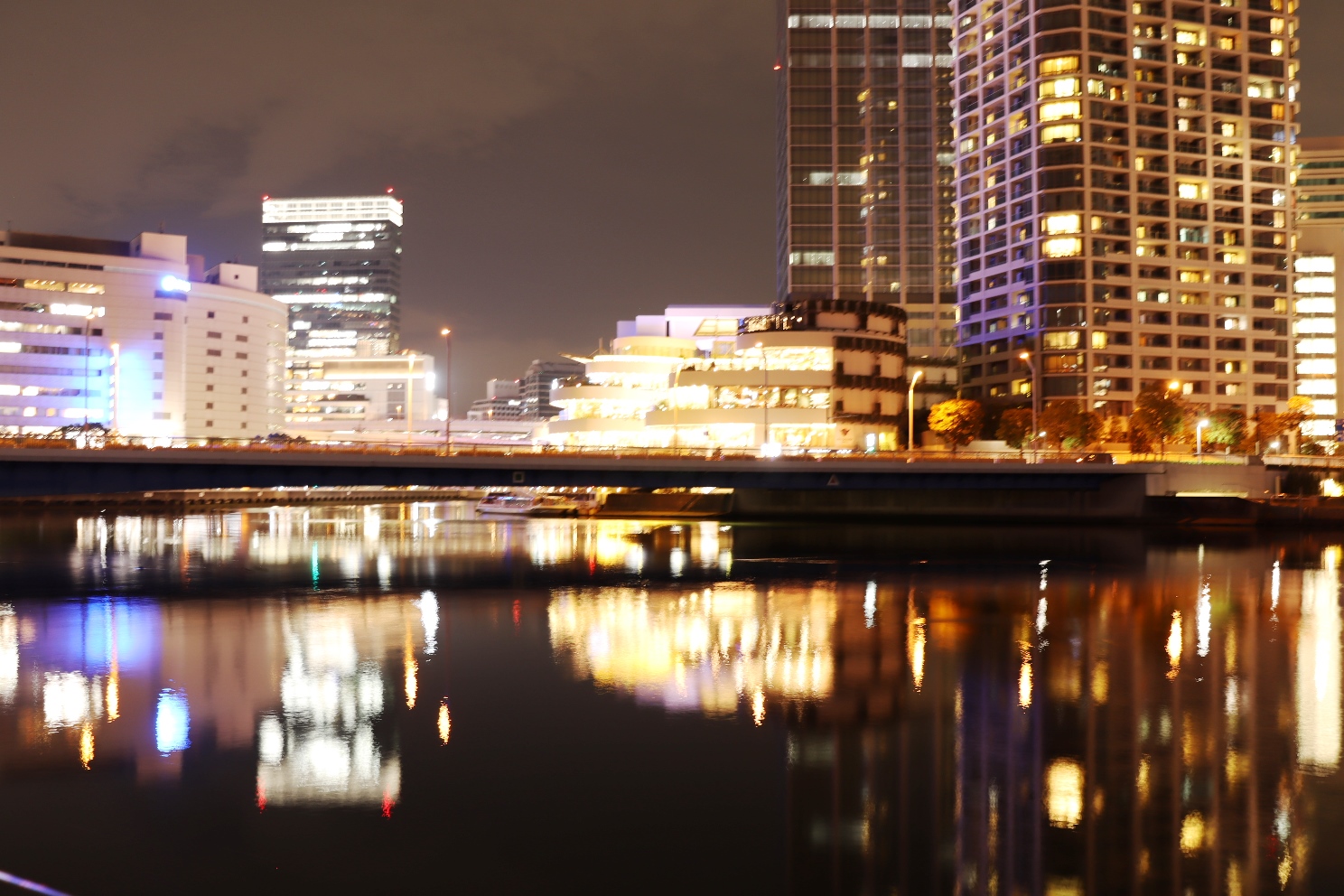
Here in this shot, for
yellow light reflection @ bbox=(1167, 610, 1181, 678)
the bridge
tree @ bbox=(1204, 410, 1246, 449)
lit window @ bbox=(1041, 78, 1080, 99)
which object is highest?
lit window @ bbox=(1041, 78, 1080, 99)

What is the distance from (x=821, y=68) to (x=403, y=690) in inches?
6845

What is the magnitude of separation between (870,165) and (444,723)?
171847 millimetres

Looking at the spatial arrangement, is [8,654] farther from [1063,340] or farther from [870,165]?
[870,165]

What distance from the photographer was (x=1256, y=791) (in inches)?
777

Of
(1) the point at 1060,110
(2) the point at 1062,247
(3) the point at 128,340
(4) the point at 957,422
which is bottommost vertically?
(4) the point at 957,422

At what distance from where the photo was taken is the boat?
11644 cm

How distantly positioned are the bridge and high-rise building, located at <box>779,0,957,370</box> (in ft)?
297

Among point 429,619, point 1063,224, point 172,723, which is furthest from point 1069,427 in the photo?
point 172,723

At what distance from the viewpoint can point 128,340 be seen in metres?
172

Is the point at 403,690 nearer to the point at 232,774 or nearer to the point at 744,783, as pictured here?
the point at 232,774

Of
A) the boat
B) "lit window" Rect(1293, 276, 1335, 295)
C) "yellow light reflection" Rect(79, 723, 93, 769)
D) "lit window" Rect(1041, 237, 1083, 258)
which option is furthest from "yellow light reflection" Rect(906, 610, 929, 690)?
"lit window" Rect(1293, 276, 1335, 295)

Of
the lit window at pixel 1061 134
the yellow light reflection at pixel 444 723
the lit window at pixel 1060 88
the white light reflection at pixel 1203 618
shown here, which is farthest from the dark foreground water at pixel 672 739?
the lit window at pixel 1060 88

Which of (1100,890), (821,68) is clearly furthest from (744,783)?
(821,68)

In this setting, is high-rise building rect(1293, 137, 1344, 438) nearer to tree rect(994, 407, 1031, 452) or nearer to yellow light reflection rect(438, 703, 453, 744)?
tree rect(994, 407, 1031, 452)
